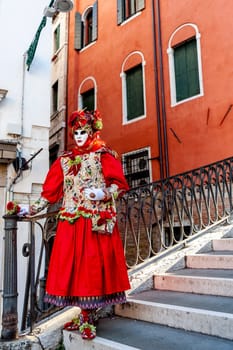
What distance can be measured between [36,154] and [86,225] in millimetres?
3345

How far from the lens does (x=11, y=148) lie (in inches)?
208

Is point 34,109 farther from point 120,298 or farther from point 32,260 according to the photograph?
point 120,298

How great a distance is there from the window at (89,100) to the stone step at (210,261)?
875 cm

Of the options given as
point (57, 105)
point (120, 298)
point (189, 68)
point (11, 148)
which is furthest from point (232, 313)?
point (57, 105)

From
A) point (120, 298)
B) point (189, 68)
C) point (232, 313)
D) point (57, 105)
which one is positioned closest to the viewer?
point (232, 313)

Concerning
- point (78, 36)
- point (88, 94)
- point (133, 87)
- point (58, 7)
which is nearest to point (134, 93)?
point (133, 87)

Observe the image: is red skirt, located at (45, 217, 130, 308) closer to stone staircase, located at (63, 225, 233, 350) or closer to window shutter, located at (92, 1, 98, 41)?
stone staircase, located at (63, 225, 233, 350)

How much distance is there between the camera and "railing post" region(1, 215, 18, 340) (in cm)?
261

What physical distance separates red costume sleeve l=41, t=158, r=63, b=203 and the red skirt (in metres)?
0.33

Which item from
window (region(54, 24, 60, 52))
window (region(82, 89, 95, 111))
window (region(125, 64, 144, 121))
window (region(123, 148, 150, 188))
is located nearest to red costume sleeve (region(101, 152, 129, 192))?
window (region(123, 148, 150, 188))

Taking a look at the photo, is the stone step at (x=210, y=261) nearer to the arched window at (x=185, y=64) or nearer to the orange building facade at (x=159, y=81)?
the orange building facade at (x=159, y=81)

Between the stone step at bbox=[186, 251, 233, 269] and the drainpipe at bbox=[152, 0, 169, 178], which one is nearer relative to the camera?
the stone step at bbox=[186, 251, 233, 269]

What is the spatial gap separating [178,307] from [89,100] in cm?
1019

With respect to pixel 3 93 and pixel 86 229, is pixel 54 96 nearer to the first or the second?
pixel 3 93
